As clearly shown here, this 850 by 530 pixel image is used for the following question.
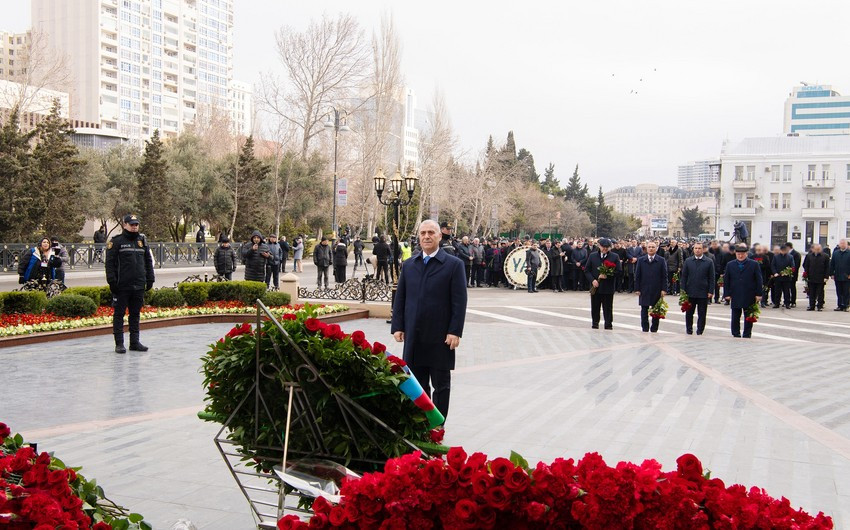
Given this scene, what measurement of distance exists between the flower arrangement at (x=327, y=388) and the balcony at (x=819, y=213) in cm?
8453

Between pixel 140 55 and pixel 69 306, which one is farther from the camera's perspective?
pixel 140 55

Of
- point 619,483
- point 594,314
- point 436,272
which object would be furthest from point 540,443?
point 594,314

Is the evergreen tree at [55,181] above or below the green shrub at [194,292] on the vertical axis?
above

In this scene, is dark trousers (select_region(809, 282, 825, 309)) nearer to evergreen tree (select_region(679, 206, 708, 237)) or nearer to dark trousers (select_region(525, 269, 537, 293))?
dark trousers (select_region(525, 269, 537, 293))

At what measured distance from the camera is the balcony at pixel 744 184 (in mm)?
78625

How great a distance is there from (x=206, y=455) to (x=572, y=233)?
8067cm

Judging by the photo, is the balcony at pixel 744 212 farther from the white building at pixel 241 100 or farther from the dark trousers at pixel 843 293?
the white building at pixel 241 100

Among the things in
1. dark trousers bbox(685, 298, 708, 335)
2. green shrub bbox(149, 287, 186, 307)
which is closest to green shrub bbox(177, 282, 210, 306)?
green shrub bbox(149, 287, 186, 307)

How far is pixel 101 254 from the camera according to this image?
30797 mm

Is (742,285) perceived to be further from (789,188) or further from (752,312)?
(789,188)

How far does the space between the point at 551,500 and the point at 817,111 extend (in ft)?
508

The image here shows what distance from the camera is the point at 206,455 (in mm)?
5926

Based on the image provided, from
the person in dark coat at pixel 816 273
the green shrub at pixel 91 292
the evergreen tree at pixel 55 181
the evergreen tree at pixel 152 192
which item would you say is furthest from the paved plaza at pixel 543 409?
the evergreen tree at pixel 152 192

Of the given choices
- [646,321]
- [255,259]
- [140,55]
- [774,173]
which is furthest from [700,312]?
[140,55]
